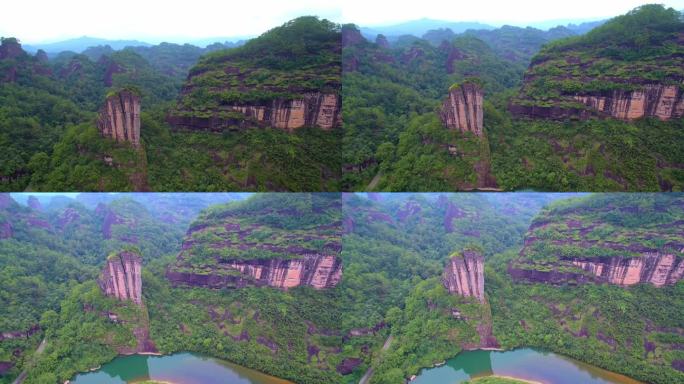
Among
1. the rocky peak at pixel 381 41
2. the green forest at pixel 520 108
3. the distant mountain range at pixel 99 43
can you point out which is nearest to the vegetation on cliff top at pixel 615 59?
the green forest at pixel 520 108

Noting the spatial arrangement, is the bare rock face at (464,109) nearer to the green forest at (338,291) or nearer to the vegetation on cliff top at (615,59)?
the vegetation on cliff top at (615,59)

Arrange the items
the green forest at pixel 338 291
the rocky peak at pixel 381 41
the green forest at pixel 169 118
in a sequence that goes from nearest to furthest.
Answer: the green forest at pixel 169 118
the rocky peak at pixel 381 41
the green forest at pixel 338 291

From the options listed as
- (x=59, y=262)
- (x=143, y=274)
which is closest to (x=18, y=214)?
(x=59, y=262)

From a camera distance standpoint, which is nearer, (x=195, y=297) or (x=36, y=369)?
(x=36, y=369)

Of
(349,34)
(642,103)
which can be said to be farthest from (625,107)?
(349,34)

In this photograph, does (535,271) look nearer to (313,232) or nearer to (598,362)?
(598,362)

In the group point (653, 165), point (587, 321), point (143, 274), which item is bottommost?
point (587, 321)

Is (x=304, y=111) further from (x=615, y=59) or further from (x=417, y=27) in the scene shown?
(x=615, y=59)
